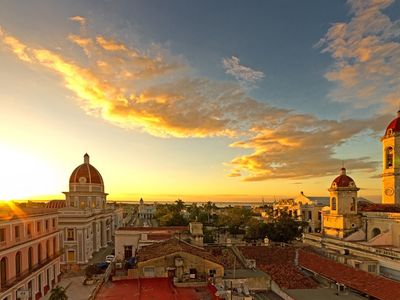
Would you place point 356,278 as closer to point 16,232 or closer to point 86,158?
point 16,232

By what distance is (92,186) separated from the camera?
2269 inches

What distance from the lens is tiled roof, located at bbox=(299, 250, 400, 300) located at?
19.6 metres

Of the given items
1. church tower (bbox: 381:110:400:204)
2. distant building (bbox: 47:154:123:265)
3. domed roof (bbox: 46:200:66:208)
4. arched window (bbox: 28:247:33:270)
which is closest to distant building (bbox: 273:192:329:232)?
church tower (bbox: 381:110:400:204)

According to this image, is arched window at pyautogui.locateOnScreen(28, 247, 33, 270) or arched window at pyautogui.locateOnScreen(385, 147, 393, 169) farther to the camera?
arched window at pyautogui.locateOnScreen(385, 147, 393, 169)

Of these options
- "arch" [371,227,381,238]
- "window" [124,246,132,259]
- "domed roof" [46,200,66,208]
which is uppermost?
"domed roof" [46,200,66,208]

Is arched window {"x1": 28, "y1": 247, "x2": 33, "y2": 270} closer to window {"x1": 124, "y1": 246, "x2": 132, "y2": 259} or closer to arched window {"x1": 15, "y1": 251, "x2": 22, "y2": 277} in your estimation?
arched window {"x1": 15, "y1": 251, "x2": 22, "y2": 277}

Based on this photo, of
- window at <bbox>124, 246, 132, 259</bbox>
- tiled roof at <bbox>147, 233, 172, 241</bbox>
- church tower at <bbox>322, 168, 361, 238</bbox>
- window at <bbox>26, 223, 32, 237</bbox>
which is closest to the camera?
window at <bbox>26, 223, 32, 237</bbox>

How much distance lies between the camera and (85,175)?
189 feet

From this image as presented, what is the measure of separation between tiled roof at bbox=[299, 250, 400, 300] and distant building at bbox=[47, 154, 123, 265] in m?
31.9

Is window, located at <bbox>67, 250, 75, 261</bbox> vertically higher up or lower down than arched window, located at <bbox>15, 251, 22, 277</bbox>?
lower down

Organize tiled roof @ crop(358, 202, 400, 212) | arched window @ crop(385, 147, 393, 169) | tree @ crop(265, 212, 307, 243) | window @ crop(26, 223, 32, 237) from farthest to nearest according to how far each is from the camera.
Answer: tree @ crop(265, 212, 307, 243), arched window @ crop(385, 147, 393, 169), tiled roof @ crop(358, 202, 400, 212), window @ crop(26, 223, 32, 237)

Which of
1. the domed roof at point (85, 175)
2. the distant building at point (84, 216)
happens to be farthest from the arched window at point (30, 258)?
the domed roof at point (85, 175)

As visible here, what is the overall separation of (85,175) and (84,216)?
418 inches

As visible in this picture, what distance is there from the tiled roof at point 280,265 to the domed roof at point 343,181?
14763mm
